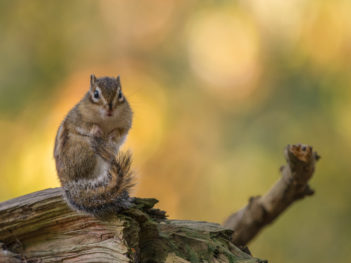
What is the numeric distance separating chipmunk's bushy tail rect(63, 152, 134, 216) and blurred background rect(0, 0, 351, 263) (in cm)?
322

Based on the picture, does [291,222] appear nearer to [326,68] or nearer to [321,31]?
[326,68]

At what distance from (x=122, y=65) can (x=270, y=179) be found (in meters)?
2.55

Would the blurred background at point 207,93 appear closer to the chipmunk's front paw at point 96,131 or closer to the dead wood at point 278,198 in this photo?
the dead wood at point 278,198

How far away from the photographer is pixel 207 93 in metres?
7.61

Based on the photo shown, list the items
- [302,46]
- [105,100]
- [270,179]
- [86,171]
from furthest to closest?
1. [302,46]
2. [270,179]
3. [105,100]
4. [86,171]

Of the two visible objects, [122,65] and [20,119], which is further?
[122,65]

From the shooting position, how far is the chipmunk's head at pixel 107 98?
3428 mm

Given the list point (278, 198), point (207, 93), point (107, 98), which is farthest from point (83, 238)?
point (207, 93)

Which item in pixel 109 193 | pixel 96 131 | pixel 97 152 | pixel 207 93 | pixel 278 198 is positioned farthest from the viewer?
pixel 207 93

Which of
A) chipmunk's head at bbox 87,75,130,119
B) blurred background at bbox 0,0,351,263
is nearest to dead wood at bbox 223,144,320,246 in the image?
chipmunk's head at bbox 87,75,130,119

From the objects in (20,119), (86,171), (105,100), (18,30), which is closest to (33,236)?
(86,171)

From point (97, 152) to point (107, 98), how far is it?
0.43m

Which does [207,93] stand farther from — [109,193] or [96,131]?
[109,193]

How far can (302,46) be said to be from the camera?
6.97 metres
